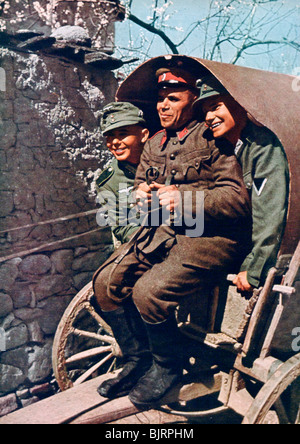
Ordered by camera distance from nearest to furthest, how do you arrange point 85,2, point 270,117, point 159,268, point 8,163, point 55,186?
1. point 270,117
2. point 159,268
3. point 8,163
4. point 55,186
5. point 85,2

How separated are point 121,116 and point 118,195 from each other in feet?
1.82

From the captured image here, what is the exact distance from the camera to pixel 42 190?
12.6 feet

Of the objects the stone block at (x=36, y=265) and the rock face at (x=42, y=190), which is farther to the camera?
the stone block at (x=36, y=265)

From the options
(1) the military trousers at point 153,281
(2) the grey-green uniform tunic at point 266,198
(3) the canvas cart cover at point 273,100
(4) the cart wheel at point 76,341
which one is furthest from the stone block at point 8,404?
(3) the canvas cart cover at point 273,100

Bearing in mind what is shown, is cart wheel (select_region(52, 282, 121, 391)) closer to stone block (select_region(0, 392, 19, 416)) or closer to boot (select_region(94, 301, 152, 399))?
boot (select_region(94, 301, 152, 399))

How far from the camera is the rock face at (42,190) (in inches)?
144

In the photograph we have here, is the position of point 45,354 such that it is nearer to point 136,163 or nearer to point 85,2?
point 136,163

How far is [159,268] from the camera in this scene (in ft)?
8.32

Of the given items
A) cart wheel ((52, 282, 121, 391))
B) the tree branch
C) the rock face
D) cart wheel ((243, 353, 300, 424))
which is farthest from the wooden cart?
the tree branch

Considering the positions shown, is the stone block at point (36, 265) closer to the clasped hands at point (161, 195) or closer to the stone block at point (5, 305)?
the stone block at point (5, 305)

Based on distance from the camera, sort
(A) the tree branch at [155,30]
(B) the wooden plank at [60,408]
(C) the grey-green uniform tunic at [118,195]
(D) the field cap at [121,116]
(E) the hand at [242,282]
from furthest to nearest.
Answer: (A) the tree branch at [155,30] → (C) the grey-green uniform tunic at [118,195] → (D) the field cap at [121,116] → (B) the wooden plank at [60,408] → (E) the hand at [242,282]

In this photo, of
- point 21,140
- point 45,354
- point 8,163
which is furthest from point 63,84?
point 45,354

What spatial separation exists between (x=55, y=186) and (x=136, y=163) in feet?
3.76

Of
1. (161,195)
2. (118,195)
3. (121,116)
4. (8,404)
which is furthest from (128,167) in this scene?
(8,404)
